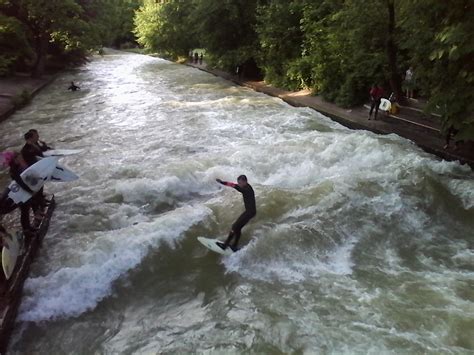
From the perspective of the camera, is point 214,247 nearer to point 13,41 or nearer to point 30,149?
point 30,149

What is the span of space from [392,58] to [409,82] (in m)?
2.39

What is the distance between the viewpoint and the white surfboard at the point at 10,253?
22.3 ft

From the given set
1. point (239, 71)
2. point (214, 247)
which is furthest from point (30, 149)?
point (239, 71)

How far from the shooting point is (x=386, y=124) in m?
16.4

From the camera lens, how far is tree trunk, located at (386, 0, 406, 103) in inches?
653

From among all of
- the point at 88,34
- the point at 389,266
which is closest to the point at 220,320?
the point at 389,266

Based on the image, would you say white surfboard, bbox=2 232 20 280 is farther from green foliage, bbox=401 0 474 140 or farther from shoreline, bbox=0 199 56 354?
green foliage, bbox=401 0 474 140

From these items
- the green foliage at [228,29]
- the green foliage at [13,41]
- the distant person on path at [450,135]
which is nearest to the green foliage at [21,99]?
the green foliage at [13,41]

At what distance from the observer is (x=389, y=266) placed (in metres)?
8.25

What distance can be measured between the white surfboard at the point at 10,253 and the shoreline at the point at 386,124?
420 inches

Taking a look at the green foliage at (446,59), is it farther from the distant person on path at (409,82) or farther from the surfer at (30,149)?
the surfer at (30,149)

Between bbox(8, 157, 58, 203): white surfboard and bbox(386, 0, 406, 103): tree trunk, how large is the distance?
1226 cm

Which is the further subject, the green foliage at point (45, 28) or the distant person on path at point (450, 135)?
the green foliage at point (45, 28)

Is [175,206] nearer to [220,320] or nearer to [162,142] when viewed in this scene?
[220,320]
